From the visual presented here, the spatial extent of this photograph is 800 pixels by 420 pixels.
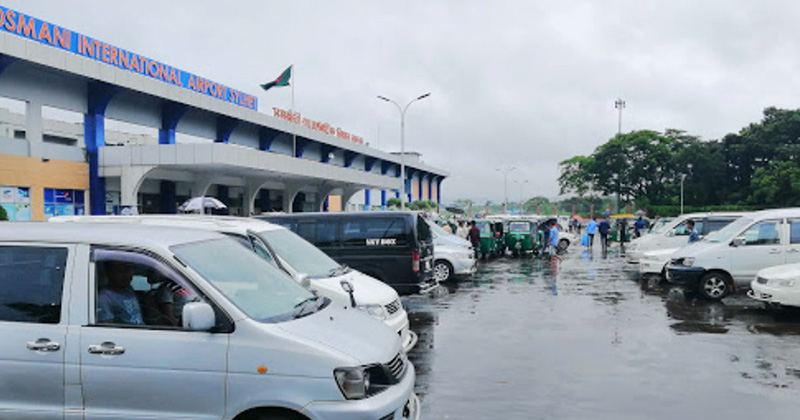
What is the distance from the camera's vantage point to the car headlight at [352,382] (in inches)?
156

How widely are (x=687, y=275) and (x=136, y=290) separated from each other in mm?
11909

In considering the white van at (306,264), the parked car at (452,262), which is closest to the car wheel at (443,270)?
the parked car at (452,262)

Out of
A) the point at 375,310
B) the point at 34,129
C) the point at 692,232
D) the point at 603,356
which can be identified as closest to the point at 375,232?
the point at 375,310

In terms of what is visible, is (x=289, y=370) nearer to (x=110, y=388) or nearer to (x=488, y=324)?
(x=110, y=388)

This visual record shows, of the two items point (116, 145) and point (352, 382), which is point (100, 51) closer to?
point (116, 145)

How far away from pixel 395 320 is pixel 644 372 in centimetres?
309

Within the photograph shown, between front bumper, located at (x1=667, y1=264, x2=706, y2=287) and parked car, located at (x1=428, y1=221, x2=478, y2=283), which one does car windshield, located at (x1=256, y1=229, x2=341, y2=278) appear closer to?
front bumper, located at (x1=667, y1=264, x2=706, y2=287)

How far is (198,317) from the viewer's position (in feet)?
13.1

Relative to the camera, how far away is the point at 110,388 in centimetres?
403

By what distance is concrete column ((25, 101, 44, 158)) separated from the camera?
980 inches

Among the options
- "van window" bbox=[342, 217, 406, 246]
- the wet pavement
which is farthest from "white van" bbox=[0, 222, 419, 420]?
"van window" bbox=[342, 217, 406, 246]

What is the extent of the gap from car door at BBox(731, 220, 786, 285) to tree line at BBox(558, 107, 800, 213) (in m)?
50.2

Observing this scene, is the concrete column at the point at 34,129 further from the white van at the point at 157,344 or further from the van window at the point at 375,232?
the white van at the point at 157,344

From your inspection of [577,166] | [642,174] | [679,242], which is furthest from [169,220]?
[577,166]
